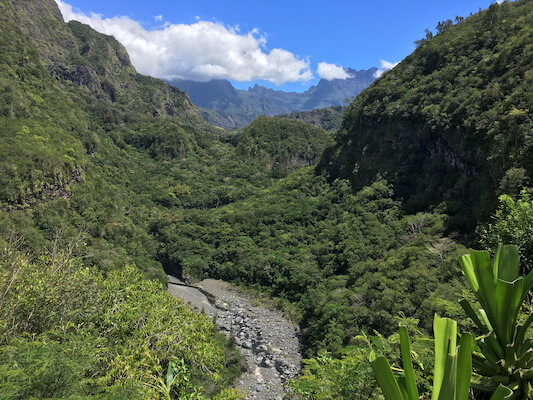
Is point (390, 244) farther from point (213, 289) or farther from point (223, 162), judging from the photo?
point (223, 162)

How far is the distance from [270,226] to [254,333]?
26833mm

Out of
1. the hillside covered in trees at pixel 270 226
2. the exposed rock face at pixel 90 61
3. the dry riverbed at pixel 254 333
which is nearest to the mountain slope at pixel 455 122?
the hillside covered in trees at pixel 270 226

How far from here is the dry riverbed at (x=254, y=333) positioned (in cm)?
2708

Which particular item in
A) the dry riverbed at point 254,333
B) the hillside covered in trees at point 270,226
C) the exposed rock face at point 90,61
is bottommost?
the dry riverbed at point 254,333

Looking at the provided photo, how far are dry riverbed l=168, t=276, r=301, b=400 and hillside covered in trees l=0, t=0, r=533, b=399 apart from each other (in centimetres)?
193

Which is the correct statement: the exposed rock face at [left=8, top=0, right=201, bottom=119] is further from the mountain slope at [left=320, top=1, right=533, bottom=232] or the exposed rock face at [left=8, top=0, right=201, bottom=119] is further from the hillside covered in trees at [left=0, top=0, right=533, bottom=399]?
the mountain slope at [left=320, top=1, right=533, bottom=232]

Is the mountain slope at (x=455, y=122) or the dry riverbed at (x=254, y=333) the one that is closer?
the mountain slope at (x=455, y=122)

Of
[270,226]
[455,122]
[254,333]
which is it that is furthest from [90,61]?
[455,122]

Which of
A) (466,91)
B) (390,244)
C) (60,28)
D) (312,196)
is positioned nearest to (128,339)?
(390,244)

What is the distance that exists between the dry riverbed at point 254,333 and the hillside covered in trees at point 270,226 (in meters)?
1.93

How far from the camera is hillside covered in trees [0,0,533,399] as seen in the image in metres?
9.18

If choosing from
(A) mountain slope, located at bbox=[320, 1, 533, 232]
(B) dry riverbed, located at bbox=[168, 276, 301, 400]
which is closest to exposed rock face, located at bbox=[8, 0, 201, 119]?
(B) dry riverbed, located at bbox=[168, 276, 301, 400]

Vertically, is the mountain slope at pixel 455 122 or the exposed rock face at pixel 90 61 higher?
the exposed rock face at pixel 90 61

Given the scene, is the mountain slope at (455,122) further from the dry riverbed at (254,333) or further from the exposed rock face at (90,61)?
the exposed rock face at (90,61)
